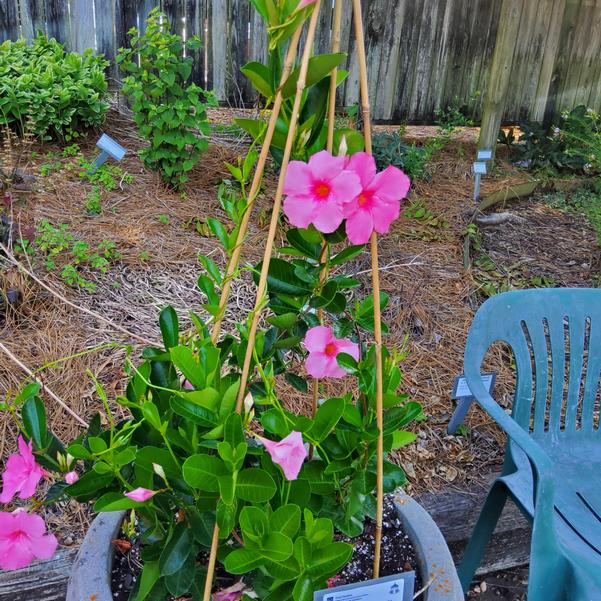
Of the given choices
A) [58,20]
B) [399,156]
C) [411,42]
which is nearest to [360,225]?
[399,156]

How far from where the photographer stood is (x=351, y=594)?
905 millimetres

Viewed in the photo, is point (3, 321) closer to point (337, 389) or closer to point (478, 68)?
point (337, 389)

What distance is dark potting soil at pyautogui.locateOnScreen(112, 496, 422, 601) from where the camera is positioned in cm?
116

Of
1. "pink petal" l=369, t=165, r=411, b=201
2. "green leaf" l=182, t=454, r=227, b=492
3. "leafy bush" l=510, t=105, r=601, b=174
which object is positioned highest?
"pink petal" l=369, t=165, r=411, b=201

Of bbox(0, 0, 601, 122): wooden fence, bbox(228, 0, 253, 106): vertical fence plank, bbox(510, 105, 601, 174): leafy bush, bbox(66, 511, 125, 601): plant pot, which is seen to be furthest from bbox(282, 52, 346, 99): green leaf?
bbox(510, 105, 601, 174): leafy bush

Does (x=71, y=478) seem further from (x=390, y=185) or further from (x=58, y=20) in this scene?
(x=58, y=20)

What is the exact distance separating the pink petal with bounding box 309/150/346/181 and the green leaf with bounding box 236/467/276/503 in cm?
41

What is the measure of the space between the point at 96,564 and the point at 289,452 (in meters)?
0.53

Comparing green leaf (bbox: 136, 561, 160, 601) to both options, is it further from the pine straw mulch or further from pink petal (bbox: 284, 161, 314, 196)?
the pine straw mulch

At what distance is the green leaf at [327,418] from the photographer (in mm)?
896

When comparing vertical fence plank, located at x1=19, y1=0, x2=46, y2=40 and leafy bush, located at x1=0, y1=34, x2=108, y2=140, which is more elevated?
vertical fence plank, located at x1=19, y1=0, x2=46, y2=40

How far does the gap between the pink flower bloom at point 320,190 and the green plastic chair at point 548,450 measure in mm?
772

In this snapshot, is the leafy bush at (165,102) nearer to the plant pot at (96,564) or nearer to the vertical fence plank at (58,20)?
the vertical fence plank at (58,20)

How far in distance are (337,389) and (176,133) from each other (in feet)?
5.01
